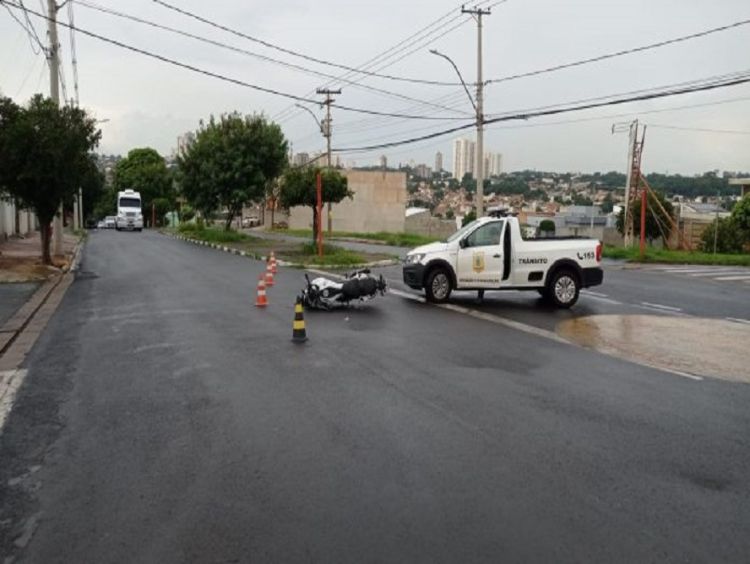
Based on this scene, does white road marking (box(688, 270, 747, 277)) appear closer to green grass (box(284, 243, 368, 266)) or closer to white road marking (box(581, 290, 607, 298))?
white road marking (box(581, 290, 607, 298))

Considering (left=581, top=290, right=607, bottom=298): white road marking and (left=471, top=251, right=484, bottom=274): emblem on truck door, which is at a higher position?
(left=471, top=251, right=484, bottom=274): emblem on truck door

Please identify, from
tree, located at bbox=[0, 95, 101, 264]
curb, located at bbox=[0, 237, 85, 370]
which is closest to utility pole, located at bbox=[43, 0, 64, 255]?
tree, located at bbox=[0, 95, 101, 264]

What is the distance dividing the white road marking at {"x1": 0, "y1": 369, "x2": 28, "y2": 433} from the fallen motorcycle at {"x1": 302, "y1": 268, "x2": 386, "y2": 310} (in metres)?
6.15

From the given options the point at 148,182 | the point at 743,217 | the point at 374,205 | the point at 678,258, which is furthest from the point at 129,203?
the point at 678,258

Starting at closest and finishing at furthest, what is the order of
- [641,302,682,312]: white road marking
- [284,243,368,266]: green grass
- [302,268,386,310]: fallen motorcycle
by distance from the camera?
[302,268,386,310]: fallen motorcycle < [641,302,682,312]: white road marking < [284,243,368,266]: green grass

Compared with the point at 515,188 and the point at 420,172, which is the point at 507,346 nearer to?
the point at 515,188

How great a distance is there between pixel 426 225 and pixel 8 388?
68121 mm

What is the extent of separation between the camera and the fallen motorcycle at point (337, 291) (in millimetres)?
14531

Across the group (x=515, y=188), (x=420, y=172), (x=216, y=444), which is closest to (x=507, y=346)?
(x=216, y=444)

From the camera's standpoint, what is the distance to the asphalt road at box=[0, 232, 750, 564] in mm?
4457

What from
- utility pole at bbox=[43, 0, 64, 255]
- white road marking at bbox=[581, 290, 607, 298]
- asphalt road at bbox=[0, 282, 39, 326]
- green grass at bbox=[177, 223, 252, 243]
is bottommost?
white road marking at bbox=[581, 290, 607, 298]

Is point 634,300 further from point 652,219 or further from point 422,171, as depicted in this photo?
point 422,171

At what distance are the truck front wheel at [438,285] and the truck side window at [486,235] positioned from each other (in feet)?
2.71

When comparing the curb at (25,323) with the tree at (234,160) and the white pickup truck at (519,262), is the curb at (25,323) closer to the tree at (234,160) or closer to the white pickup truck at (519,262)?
the white pickup truck at (519,262)
